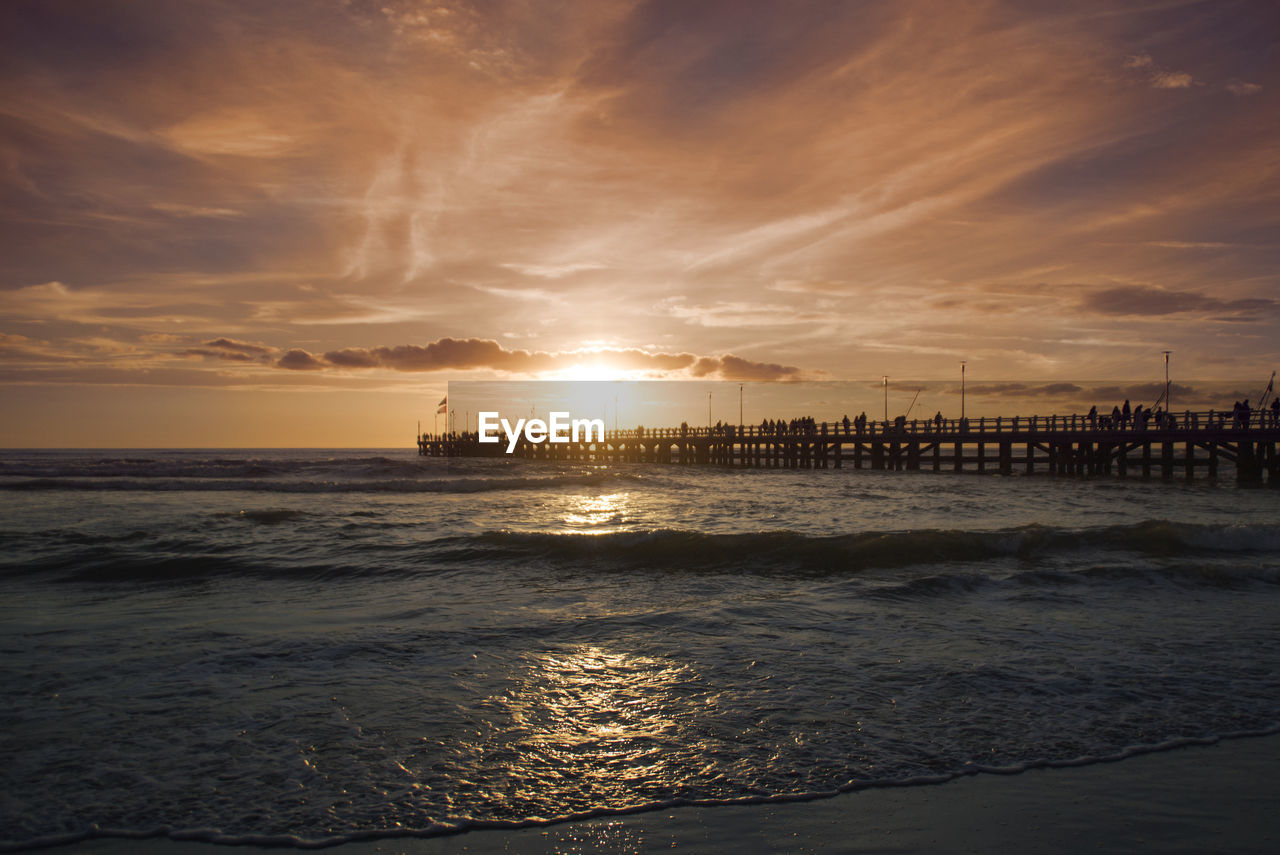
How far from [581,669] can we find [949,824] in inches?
134

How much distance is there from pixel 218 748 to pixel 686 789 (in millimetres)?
2889

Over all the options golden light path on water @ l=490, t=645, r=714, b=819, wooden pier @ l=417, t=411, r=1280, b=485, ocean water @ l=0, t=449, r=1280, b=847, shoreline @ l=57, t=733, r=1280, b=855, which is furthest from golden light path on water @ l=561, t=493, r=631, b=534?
wooden pier @ l=417, t=411, r=1280, b=485

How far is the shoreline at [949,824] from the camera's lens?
3598mm

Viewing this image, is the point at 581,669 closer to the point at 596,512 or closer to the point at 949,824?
the point at 949,824

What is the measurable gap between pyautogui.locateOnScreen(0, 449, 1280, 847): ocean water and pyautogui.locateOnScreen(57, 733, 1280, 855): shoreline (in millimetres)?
140

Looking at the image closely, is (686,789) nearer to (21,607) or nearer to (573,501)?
(21,607)

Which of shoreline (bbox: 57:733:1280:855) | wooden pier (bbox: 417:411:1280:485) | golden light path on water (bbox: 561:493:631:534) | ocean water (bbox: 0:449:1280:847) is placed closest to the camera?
shoreline (bbox: 57:733:1280:855)

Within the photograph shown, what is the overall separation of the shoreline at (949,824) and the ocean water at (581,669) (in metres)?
0.14

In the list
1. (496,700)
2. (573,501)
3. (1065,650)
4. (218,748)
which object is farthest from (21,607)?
(573,501)

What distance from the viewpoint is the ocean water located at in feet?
14.0

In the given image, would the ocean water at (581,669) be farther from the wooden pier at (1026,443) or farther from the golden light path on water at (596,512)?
the wooden pier at (1026,443)

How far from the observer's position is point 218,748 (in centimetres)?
479

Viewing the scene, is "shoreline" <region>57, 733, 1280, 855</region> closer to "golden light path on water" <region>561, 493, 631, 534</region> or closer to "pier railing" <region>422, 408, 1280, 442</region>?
"golden light path on water" <region>561, 493, 631, 534</region>

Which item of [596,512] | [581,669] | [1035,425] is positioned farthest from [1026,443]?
[581,669]
